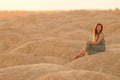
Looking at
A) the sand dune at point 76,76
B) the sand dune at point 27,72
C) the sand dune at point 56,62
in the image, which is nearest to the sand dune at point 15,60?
the sand dune at point 56,62

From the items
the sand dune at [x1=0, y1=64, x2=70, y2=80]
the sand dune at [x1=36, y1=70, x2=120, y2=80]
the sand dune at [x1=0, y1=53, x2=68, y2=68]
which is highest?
the sand dune at [x1=36, y1=70, x2=120, y2=80]

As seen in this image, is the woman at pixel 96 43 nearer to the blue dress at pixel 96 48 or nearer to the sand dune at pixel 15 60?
the blue dress at pixel 96 48

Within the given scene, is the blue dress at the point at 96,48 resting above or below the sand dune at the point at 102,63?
above

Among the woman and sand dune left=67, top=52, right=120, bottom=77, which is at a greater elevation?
the woman

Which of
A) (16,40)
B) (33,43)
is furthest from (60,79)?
(16,40)

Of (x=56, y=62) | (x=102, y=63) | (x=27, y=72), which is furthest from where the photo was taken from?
(x=56, y=62)

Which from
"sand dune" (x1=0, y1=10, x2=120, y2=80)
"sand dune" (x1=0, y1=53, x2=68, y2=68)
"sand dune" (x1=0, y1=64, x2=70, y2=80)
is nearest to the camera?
"sand dune" (x1=0, y1=10, x2=120, y2=80)

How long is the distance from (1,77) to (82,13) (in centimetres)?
3856

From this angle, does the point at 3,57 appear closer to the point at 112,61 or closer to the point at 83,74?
the point at 112,61

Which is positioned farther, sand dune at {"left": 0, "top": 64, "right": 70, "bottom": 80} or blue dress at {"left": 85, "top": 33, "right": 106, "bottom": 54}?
blue dress at {"left": 85, "top": 33, "right": 106, "bottom": 54}

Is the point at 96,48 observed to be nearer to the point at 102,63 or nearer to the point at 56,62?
the point at 102,63

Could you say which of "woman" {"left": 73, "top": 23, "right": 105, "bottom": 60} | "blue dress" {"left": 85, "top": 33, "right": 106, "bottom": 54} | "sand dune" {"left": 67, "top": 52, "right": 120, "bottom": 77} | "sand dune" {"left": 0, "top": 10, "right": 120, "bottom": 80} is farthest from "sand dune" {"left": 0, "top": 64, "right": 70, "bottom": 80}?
"blue dress" {"left": 85, "top": 33, "right": 106, "bottom": 54}

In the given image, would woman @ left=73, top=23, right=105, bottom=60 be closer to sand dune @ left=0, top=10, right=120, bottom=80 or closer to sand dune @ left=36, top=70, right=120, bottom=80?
sand dune @ left=0, top=10, right=120, bottom=80

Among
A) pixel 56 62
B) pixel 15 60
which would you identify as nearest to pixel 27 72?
pixel 15 60
